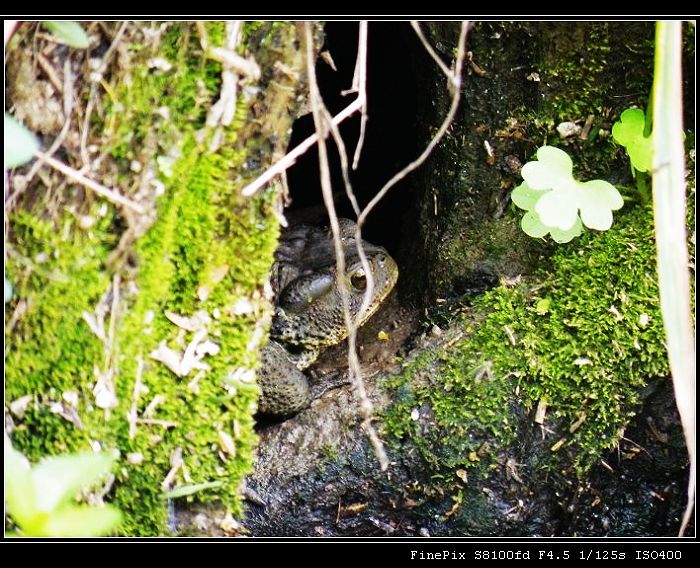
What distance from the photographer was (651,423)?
2.56 meters

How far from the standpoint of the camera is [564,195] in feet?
7.36

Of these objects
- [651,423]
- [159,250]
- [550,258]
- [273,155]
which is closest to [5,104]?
[159,250]

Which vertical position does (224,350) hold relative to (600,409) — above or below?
above

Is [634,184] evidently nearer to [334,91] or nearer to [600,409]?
[600,409]

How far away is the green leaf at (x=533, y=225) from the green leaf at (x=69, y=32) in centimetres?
143

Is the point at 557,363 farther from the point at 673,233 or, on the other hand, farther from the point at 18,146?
the point at 18,146

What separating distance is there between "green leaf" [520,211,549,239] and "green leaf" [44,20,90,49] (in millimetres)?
1428

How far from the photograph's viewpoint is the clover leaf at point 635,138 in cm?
229

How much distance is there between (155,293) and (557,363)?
4.48ft

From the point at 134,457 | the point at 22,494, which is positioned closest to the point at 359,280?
the point at 134,457

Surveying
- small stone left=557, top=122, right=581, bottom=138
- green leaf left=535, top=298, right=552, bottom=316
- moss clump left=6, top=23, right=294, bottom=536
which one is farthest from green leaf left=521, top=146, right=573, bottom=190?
moss clump left=6, top=23, right=294, bottom=536

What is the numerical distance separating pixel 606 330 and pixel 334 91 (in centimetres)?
185

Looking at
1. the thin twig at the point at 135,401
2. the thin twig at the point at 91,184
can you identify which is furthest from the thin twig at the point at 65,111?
the thin twig at the point at 135,401

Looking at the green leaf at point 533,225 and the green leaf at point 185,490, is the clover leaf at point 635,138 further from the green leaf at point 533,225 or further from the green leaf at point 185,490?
the green leaf at point 185,490
